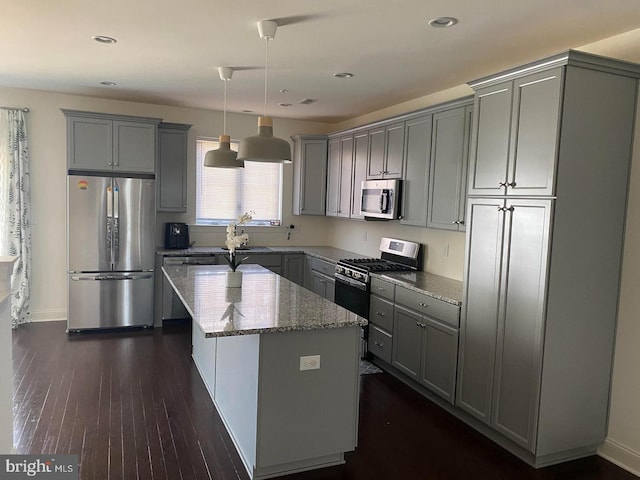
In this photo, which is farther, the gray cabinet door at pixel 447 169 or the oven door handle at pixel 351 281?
the oven door handle at pixel 351 281

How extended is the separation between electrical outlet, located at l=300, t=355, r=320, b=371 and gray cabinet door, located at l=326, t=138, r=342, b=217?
11.3 ft

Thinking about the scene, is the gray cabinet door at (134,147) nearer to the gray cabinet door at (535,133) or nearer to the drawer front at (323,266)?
the drawer front at (323,266)

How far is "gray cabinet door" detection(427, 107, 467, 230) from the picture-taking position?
3919mm

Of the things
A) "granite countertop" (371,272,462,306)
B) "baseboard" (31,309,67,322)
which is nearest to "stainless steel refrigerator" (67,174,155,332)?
"baseboard" (31,309,67,322)

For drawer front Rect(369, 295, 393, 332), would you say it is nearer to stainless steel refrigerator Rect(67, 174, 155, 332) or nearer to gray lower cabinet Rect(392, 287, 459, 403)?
gray lower cabinet Rect(392, 287, 459, 403)

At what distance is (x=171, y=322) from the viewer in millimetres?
5762

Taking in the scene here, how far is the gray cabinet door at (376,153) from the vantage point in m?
5.04

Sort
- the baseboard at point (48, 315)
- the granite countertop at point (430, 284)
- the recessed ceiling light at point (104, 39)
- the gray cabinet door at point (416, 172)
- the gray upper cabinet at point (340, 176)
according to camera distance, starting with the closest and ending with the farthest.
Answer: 1. the recessed ceiling light at point (104, 39)
2. the granite countertop at point (430, 284)
3. the gray cabinet door at point (416, 172)
4. the baseboard at point (48, 315)
5. the gray upper cabinet at point (340, 176)

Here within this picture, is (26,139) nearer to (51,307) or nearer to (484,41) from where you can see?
(51,307)

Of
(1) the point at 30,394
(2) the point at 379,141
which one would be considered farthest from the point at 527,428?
(1) the point at 30,394

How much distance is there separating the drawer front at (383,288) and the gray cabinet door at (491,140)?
1.25 metres

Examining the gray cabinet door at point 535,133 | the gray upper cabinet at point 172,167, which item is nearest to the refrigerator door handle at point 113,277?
the gray upper cabinet at point 172,167

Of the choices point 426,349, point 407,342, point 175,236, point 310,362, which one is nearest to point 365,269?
point 407,342

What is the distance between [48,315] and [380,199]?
4.10m
